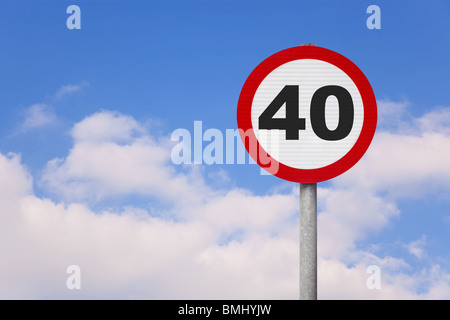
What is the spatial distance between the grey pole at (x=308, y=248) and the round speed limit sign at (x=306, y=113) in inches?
7.9

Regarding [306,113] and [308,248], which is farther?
[306,113]

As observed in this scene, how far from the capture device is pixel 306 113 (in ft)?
8.83

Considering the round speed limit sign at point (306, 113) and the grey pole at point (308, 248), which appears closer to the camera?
the grey pole at point (308, 248)

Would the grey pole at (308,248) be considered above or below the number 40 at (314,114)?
below

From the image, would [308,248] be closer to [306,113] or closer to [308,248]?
[308,248]

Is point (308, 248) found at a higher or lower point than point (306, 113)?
lower

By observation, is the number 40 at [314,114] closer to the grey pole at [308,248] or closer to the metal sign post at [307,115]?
the metal sign post at [307,115]

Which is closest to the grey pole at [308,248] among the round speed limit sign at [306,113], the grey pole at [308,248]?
the grey pole at [308,248]

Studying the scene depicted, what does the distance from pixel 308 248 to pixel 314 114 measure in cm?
78

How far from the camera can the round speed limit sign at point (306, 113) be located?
264 cm

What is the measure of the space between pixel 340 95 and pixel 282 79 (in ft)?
1.18

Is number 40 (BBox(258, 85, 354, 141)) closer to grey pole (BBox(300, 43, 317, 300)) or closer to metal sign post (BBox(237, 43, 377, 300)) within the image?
metal sign post (BBox(237, 43, 377, 300))

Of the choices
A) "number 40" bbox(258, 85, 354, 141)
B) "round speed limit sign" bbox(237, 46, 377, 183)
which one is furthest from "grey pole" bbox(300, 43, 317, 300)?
"number 40" bbox(258, 85, 354, 141)

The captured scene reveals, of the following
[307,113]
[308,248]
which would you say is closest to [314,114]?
[307,113]
